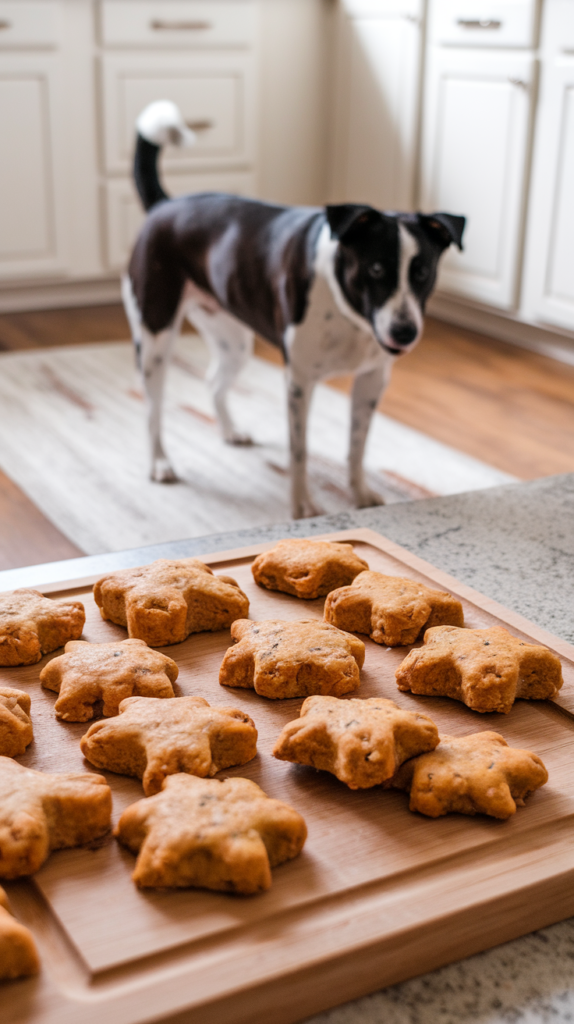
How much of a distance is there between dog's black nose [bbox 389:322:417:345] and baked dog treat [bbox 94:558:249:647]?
127 cm

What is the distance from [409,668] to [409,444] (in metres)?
2.26

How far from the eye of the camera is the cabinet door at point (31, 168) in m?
3.85

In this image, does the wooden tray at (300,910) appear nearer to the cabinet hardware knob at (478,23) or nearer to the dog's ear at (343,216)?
the dog's ear at (343,216)

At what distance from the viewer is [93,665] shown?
2.38ft

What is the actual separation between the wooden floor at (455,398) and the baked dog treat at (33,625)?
1.46 meters

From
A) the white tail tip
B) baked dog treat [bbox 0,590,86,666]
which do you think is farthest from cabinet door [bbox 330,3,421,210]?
baked dog treat [bbox 0,590,86,666]

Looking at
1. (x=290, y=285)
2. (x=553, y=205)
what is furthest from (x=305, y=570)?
(x=553, y=205)

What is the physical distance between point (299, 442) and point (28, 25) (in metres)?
2.35

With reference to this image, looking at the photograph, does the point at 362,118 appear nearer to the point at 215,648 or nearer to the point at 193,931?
the point at 215,648

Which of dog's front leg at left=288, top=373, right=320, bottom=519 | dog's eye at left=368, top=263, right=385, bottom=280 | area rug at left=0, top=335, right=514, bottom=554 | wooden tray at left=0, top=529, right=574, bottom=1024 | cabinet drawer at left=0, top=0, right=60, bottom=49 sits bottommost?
area rug at left=0, top=335, right=514, bottom=554

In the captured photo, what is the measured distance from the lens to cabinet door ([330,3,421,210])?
13.2 feet

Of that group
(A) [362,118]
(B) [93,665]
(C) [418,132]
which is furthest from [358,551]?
(A) [362,118]

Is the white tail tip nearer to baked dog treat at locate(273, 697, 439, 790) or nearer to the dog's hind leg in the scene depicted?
the dog's hind leg

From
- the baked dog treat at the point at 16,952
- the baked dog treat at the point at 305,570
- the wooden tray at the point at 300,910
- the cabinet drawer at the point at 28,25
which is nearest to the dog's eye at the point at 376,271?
the baked dog treat at the point at 305,570
